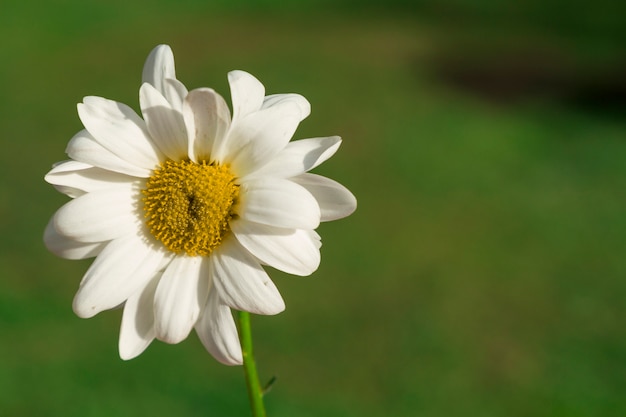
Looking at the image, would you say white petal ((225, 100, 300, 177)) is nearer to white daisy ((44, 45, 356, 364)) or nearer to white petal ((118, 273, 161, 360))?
white daisy ((44, 45, 356, 364))

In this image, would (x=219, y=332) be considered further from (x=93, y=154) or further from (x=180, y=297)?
(x=93, y=154)

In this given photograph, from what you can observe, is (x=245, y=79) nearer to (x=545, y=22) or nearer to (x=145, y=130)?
(x=145, y=130)

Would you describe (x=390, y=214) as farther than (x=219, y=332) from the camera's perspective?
Yes

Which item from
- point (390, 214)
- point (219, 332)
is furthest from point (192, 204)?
point (390, 214)

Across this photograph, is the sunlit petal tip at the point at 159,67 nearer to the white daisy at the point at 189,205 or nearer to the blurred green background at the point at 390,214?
the white daisy at the point at 189,205

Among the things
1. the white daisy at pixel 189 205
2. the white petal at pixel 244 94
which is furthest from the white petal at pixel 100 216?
the white petal at pixel 244 94

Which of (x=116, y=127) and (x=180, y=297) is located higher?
(x=116, y=127)

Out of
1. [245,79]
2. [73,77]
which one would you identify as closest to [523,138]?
[73,77]
